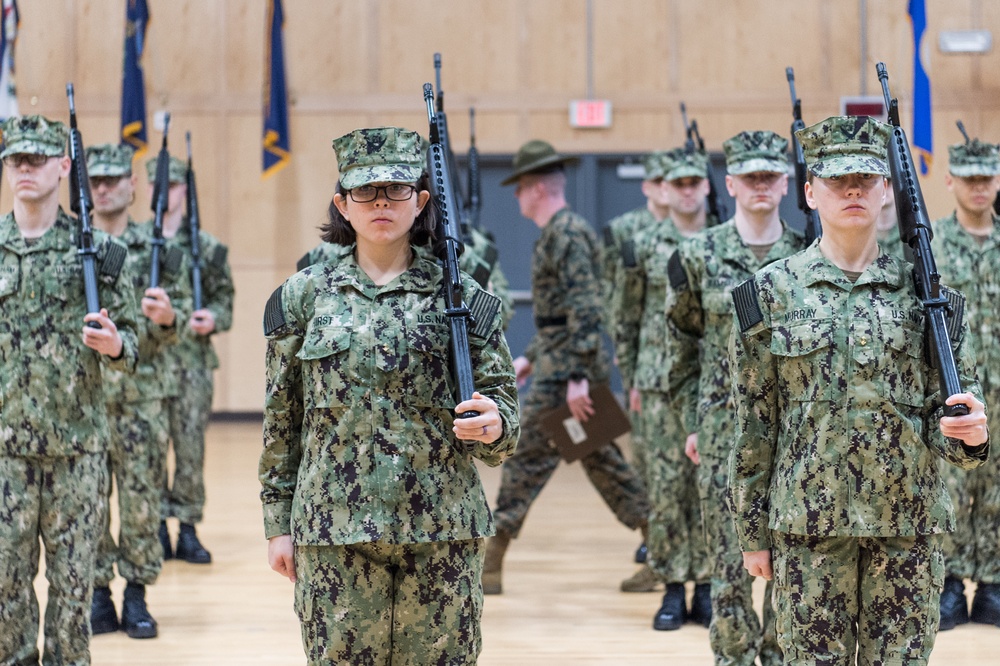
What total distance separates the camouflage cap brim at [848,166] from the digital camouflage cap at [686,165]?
2650mm

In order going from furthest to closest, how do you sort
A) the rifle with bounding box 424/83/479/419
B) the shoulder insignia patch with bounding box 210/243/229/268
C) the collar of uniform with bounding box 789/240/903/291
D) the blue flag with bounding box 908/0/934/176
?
1. the blue flag with bounding box 908/0/934/176
2. the shoulder insignia patch with bounding box 210/243/229/268
3. the collar of uniform with bounding box 789/240/903/291
4. the rifle with bounding box 424/83/479/419

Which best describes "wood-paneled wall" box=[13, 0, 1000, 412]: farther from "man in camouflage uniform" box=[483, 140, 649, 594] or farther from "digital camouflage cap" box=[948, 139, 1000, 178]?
"digital camouflage cap" box=[948, 139, 1000, 178]

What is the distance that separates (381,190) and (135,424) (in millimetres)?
3030

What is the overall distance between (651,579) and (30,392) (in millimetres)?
2973

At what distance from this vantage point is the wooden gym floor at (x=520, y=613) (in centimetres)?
483

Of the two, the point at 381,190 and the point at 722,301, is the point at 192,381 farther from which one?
the point at 381,190

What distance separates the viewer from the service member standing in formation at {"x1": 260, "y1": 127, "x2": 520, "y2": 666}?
9.50 feet

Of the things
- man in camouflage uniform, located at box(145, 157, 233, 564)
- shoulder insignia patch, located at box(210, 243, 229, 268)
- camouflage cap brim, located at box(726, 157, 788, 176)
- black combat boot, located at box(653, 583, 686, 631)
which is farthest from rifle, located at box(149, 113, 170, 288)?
camouflage cap brim, located at box(726, 157, 788, 176)

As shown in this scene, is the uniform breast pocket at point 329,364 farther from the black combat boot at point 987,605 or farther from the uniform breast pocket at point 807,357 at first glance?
the black combat boot at point 987,605

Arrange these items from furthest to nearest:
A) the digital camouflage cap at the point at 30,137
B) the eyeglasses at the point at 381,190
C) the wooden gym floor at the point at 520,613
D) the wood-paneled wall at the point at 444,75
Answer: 1. the wood-paneled wall at the point at 444,75
2. the wooden gym floor at the point at 520,613
3. the digital camouflage cap at the point at 30,137
4. the eyeglasses at the point at 381,190

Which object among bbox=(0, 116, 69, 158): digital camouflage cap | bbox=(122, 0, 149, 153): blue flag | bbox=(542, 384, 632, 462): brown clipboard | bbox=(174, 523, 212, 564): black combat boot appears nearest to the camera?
bbox=(0, 116, 69, 158): digital camouflage cap

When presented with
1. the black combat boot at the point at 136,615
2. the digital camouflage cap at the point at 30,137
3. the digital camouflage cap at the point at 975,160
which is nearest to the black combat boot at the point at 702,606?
the digital camouflage cap at the point at 975,160

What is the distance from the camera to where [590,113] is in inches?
461

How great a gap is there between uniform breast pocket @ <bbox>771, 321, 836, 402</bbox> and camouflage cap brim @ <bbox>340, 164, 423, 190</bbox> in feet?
3.06
